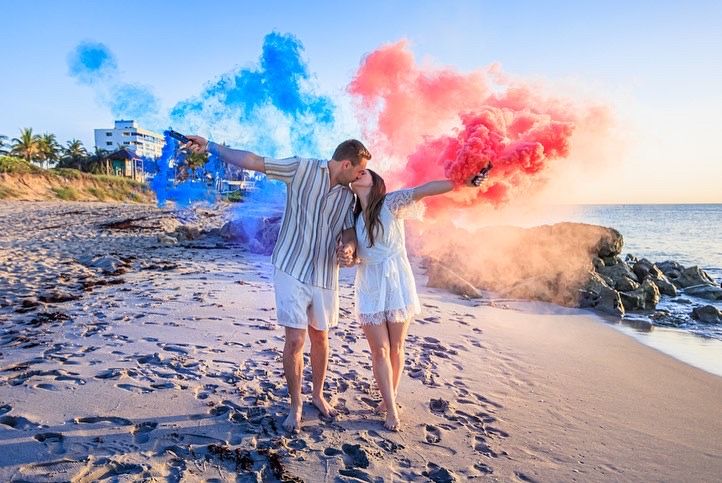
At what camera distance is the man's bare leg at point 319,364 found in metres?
3.84

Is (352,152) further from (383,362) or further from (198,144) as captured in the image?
(383,362)

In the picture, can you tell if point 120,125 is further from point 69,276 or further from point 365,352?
point 365,352

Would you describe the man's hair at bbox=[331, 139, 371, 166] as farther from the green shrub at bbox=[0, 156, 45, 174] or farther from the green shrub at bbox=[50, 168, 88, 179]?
the green shrub at bbox=[50, 168, 88, 179]

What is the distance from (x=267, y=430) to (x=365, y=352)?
2215mm

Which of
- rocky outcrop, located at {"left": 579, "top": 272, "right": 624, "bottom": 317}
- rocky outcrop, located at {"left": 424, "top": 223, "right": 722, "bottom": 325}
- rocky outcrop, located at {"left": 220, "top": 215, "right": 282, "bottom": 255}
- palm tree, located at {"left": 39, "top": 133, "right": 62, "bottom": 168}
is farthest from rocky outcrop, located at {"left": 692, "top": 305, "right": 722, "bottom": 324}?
palm tree, located at {"left": 39, "top": 133, "right": 62, "bottom": 168}

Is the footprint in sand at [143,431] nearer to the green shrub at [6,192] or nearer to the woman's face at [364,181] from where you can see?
the woman's face at [364,181]

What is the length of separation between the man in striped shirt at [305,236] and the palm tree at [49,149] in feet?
207

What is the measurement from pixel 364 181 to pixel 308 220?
535 millimetres

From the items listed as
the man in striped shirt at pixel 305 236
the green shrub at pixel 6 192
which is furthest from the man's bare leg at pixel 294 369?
the green shrub at pixel 6 192

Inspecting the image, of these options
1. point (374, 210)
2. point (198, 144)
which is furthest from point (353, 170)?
point (198, 144)

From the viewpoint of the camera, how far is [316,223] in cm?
369

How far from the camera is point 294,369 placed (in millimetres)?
3707

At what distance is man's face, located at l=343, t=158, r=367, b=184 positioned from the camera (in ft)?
11.9

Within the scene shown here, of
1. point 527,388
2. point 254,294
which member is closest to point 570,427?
point 527,388
